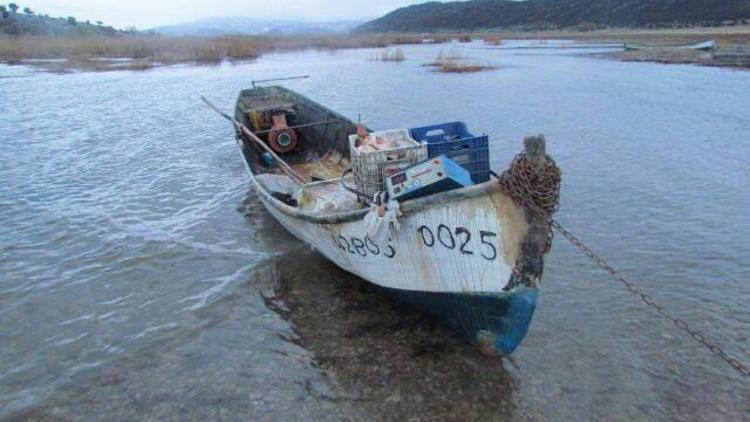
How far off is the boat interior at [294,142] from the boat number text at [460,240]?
11.9ft

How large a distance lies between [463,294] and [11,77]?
136ft

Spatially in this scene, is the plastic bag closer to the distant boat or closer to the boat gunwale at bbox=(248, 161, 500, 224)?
the boat gunwale at bbox=(248, 161, 500, 224)

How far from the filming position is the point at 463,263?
5523mm

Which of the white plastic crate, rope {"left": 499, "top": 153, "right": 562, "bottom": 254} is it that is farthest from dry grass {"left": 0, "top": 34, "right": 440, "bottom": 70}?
rope {"left": 499, "top": 153, "right": 562, "bottom": 254}

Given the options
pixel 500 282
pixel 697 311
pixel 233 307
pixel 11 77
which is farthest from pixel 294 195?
pixel 11 77

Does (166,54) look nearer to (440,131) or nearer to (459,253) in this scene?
(440,131)

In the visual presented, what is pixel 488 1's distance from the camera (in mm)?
142750

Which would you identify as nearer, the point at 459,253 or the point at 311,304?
the point at 459,253

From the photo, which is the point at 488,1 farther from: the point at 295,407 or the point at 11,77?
the point at 295,407

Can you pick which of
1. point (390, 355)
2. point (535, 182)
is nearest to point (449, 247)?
point (535, 182)

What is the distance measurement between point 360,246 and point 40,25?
115023 mm

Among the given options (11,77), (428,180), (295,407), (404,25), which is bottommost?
(295,407)

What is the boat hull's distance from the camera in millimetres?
5184

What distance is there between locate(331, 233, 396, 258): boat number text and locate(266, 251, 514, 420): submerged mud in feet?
3.49
